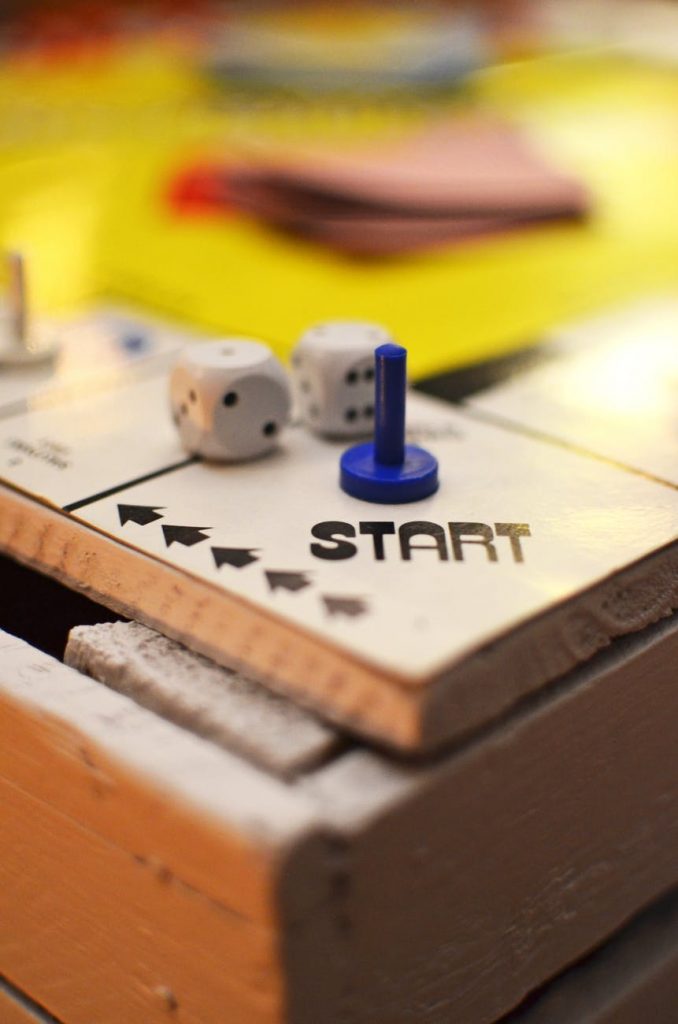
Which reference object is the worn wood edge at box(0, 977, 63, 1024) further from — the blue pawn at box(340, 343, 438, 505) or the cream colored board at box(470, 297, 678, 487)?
the cream colored board at box(470, 297, 678, 487)

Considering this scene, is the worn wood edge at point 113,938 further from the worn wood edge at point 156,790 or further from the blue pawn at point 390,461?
the blue pawn at point 390,461

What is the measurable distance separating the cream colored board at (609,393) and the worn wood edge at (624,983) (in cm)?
28

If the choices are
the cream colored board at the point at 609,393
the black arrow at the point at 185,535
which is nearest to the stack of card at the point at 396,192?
the cream colored board at the point at 609,393

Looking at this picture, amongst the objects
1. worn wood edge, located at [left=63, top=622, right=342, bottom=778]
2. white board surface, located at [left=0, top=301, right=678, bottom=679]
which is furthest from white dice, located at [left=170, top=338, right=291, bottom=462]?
worn wood edge, located at [left=63, top=622, right=342, bottom=778]

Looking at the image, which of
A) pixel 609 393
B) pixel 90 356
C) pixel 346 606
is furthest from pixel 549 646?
pixel 90 356

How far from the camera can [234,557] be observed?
0.61 metres

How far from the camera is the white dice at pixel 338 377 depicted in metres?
0.73

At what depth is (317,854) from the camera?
19.4 inches

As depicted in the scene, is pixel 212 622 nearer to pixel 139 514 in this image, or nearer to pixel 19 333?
pixel 139 514

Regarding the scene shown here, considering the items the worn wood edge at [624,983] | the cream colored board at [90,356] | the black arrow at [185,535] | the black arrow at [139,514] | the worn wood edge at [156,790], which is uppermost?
the cream colored board at [90,356]

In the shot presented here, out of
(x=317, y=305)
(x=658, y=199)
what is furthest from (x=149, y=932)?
(x=658, y=199)

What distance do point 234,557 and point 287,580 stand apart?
4cm

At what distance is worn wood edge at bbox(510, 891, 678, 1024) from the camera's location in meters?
0.70

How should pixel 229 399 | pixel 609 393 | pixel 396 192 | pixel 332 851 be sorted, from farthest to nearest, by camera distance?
pixel 396 192 < pixel 609 393 < pixel 229 399 < pixel 332 851
